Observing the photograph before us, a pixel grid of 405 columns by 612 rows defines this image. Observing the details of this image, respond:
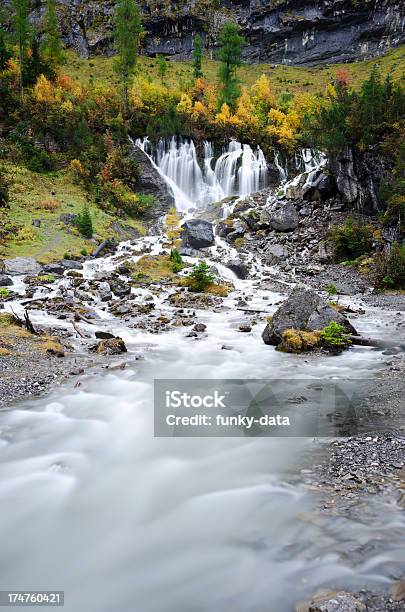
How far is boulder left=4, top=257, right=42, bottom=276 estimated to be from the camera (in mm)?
21344

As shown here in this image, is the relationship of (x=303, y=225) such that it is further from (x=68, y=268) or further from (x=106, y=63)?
(x=106, y=63)

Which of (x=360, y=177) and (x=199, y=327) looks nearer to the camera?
(x=199, y=327)

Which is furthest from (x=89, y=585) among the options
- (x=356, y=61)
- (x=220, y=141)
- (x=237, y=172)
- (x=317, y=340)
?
(x=356, y=61)

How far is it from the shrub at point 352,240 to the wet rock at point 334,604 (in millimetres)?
25018

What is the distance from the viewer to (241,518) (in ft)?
14.4

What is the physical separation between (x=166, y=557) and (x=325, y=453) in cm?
258

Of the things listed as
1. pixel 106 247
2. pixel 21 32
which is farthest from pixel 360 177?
pixel 21 32

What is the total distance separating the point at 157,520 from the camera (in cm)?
452

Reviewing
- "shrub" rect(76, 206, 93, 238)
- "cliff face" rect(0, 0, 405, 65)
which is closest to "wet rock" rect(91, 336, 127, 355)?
"shrub" rect(76, 206, 93, 238)

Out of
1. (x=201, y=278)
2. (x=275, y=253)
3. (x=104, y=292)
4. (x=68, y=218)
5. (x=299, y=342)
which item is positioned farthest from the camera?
(x=68, y=218)

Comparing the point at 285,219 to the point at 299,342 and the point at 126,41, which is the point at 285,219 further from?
the point at 126,41

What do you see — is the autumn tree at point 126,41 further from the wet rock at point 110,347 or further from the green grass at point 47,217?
the wet rock at point 110,347

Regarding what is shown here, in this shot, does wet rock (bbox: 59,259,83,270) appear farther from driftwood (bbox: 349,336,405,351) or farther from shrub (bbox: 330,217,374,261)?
driftwood (bbox: 349,336,405,351)

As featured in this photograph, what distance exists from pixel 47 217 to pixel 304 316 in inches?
972
